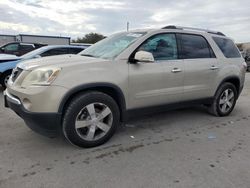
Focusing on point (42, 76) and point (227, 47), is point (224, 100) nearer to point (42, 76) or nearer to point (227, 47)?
point (227, 47)

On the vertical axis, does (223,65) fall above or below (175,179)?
above

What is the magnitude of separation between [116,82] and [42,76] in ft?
3.38

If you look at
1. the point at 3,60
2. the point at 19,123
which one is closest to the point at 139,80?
the point at 19,123

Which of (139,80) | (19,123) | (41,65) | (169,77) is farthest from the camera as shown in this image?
(19,123)

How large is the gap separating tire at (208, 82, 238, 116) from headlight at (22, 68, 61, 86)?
3435 mm

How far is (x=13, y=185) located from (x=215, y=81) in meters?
4.01

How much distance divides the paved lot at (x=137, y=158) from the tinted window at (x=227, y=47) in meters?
1.58

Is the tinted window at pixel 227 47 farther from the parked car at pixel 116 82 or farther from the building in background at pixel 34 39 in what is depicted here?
the building in background at pixel 34 39

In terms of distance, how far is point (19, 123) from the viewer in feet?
15.4

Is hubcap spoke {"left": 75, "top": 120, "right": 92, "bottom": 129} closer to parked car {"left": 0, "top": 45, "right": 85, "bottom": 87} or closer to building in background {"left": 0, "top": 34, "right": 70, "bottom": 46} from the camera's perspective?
parked car {"left": 0, "top": 45, "right": 85, "bottom": 87}

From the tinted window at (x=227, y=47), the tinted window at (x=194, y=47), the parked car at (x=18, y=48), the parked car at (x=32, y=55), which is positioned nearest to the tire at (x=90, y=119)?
the tinted window at (x=194, y=47)

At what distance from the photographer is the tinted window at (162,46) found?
414 centimetres

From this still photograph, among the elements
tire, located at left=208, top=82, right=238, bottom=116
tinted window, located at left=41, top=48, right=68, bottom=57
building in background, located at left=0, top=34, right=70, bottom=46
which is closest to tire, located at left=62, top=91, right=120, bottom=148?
tire, located at left=208, top=82, right=238, bottom=116

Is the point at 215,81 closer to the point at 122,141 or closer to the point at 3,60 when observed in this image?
the point at 122,141
